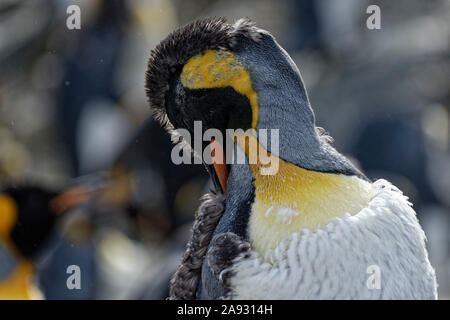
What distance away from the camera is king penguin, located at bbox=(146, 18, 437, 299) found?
1052 millimetres

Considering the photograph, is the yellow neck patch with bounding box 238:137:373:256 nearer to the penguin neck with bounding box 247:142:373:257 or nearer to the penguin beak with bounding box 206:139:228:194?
the penguin neck with bounding box 247:142:373:257

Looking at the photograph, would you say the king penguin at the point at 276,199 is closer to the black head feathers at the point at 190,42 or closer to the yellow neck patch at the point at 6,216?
the black head feathers at the point at 190,42

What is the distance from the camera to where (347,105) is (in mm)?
4023

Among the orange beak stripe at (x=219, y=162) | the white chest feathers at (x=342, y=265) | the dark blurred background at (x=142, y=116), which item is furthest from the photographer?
the dark blurred background at (x=142, y=116)

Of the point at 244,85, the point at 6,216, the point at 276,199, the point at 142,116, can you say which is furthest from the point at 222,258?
the point at 142,116

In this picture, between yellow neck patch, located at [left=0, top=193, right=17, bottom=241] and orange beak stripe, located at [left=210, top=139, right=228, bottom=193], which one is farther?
yellow neck patch, located at [left=0, top=193, right=17, bottom=241]

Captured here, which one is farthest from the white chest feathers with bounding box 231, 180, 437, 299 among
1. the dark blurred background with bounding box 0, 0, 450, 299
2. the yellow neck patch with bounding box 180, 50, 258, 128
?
the dark blurred background with bounding box 0, 0, 450, 299

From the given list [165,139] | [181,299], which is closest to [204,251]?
[181,299]

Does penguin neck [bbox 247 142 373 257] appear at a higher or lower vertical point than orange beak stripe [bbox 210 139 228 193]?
lower

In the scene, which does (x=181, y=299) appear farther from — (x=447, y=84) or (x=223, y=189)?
(x=447, y=84)

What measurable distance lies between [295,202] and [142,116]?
121 inches

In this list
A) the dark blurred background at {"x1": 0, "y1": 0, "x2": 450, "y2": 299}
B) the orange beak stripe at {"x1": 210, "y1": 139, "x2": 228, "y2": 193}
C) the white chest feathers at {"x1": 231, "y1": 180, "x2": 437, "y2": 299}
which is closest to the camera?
the white chest feathers at {"x1": 231, "y1": 180, "x2": 437, "y2": 299}

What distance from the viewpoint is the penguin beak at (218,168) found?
1.23 meters

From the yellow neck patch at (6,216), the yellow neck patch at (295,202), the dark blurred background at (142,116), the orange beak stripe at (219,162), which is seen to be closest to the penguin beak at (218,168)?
the orange beak stripe at (219,162)
